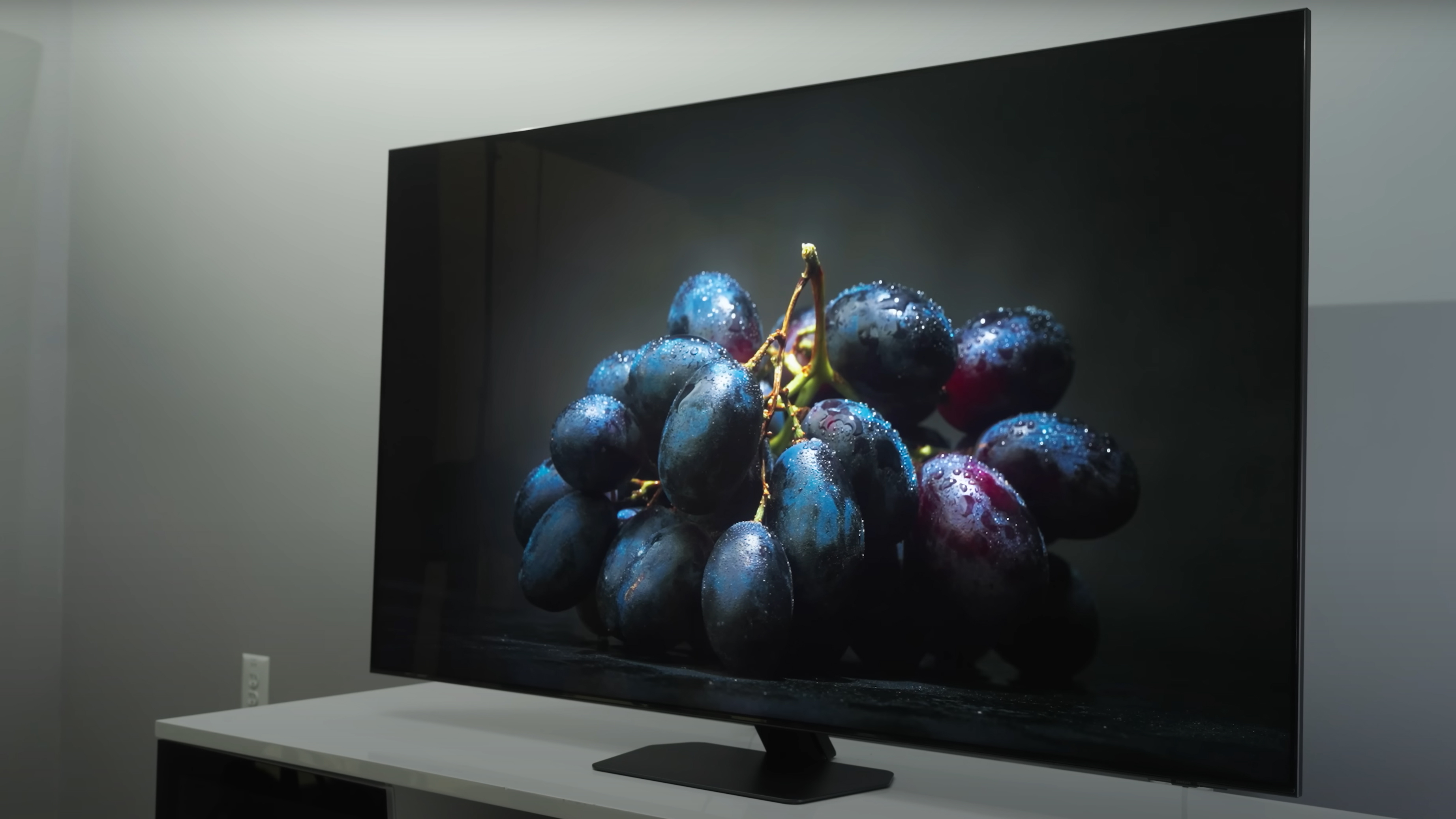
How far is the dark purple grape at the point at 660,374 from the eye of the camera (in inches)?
56.7

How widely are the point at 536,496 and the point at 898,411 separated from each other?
0.53 meters

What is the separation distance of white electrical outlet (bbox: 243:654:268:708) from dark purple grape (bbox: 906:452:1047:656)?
1461 millimetres

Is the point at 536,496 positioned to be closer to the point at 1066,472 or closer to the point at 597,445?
the point at 597,445

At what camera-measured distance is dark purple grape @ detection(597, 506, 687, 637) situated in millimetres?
1459

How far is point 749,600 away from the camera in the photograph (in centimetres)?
135

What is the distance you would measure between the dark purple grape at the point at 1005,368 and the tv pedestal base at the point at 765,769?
0.43 meters

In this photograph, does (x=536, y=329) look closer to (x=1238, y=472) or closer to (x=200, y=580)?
(x=1238, y=472)

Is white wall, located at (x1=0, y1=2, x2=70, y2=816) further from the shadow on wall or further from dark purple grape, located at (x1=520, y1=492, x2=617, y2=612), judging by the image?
dark purple grape, located at (x1=520, y1=492, x2=617, y2=612)

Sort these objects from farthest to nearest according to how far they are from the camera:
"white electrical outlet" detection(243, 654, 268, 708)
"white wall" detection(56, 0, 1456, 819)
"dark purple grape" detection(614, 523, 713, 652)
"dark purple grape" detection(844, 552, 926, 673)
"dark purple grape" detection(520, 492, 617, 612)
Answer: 1. "white electrical outlet" detection(243, 654, 268, 708)
2. "white wall" detection(56, 0, 1456, 819)
3. "dark purple grape" detection(520, 492, 617, 612)
4. "dark purple grape" detection(614, 523, 713, 652)
5. "dark purple grape" detection(844, 552, 926, 673)

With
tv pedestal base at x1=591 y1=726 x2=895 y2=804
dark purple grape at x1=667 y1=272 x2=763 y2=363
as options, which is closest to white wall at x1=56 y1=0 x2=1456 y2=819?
dark purple grape at x1=667 y1=272 x2=763 y2=363

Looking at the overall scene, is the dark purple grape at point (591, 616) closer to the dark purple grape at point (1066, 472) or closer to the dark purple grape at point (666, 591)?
the dark purple grape at point (666, 591)

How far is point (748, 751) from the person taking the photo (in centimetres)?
146

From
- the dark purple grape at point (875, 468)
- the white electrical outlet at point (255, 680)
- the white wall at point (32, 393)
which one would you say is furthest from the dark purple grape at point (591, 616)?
the white wall at point (32, 393)

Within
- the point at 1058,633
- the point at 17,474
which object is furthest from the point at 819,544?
the point at 17,474
